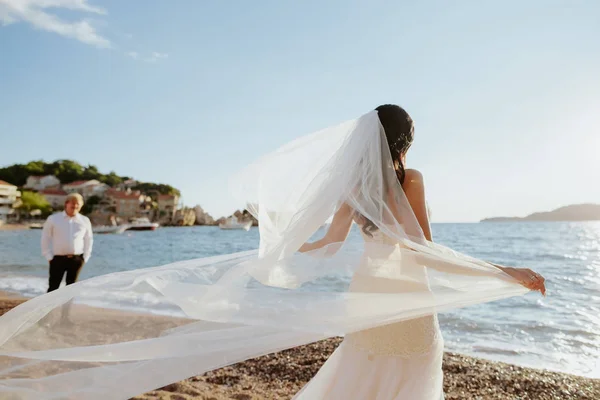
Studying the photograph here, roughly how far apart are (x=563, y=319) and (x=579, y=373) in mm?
3668

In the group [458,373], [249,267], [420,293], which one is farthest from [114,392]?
[458,373]

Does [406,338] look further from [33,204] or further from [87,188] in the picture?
[87,188]

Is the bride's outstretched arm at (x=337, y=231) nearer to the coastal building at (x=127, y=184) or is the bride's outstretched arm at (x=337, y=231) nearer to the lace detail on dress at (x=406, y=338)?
the lace detail on dress at (x=406, y=338)

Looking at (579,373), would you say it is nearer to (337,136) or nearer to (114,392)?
(337,136)

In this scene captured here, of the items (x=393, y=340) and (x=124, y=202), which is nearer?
(x=393, y=340)

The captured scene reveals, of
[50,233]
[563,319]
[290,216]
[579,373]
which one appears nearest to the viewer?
[290,216]

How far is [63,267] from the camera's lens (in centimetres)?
724

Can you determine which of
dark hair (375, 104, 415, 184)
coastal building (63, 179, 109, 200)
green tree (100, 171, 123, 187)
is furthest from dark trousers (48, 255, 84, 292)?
green tree (100, 171, 123, 187)

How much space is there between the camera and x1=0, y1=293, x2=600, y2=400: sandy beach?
14.6 feet

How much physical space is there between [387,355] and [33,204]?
294ft

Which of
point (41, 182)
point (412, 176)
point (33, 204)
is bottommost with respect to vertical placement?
point (412, 176)

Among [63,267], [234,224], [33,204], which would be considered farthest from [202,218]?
[63,267]

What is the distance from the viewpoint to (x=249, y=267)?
2.65 meters

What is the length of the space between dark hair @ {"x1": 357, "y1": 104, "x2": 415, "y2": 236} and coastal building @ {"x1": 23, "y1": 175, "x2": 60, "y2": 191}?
10379 cm
